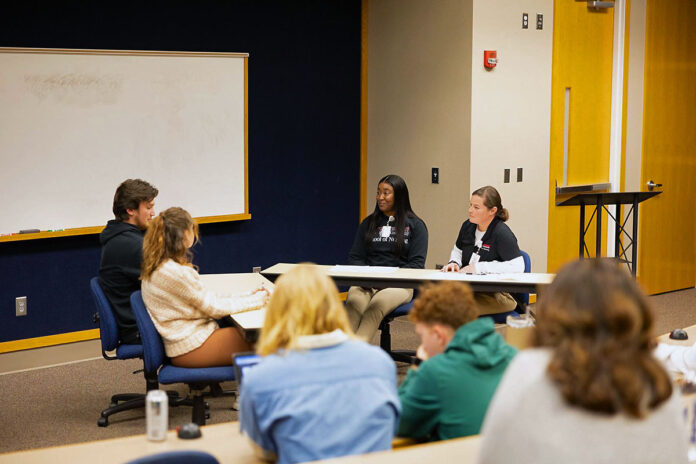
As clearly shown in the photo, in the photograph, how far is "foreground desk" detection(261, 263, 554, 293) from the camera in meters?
4.59

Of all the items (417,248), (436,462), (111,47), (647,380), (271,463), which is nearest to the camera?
(647,380)

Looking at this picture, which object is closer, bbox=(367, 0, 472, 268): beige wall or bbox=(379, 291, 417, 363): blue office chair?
bbox=(379, 291, 417, 363): blue office chair

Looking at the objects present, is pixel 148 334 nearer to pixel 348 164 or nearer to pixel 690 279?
pixel 348 164

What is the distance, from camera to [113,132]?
5680 millimetres

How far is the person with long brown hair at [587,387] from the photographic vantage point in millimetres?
1409

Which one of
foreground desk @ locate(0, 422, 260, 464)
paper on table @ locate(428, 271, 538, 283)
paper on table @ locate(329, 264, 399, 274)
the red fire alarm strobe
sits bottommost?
foreground desk @ locate(0, 422, 260, 464)

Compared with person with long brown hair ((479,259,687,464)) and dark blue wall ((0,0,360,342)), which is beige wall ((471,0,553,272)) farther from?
person with long brown hair ((479,259,687,464))

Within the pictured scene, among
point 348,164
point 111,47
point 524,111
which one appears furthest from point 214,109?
point 524,111

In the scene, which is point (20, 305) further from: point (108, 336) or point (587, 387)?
point (587, 387)

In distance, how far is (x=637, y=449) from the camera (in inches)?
57.8

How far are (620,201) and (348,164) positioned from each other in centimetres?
231

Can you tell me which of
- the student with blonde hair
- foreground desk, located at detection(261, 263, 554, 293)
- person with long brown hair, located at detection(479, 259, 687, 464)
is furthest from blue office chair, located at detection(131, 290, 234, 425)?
person with long brown hair, located at detection(479, 259, 687, 464)

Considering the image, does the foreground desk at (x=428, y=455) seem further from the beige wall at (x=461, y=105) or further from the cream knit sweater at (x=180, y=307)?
Result: the beige wall at (x=461, y=105)

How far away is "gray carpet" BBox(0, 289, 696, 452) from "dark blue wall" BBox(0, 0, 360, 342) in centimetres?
41
